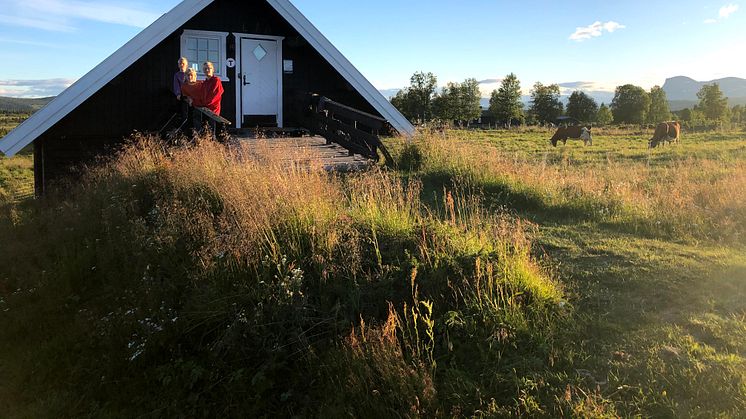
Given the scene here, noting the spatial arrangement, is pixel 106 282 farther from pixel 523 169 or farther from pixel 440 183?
pixel 523 169

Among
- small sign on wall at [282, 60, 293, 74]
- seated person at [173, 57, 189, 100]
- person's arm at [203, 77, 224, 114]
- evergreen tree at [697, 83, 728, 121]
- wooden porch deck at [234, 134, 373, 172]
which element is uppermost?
evergreen tree at [697, 83, 728, 121]

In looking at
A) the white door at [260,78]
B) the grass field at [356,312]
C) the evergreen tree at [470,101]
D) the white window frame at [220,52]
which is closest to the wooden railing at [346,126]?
the white door at [260,78]

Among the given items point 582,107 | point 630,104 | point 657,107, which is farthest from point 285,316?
point 657,107

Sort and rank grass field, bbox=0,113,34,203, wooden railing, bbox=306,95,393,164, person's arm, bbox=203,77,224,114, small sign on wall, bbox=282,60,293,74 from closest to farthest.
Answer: person's arm, bbox=203,77,224,114 → wooden railing, bbox=306,95,393,164 → small sign on wall, bbox=282,60,293,74 → grass field, bbox=0,113,34,203

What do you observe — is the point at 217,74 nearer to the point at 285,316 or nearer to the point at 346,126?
the point at 346,126

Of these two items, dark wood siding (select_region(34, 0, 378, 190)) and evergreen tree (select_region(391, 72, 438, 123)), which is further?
evergreen tree (select_region(391, 72, 438, 123))

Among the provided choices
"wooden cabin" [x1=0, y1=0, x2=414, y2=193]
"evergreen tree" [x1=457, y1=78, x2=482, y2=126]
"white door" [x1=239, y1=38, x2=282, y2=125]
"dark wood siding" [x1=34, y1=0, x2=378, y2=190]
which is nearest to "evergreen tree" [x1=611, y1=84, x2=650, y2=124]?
"evergreen tree" [x1=457, y1=78, x2=482, y2=126]

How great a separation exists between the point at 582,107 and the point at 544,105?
8822 mm

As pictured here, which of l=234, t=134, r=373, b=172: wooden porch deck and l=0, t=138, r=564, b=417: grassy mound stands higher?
l=234, t=134, r=373, b=172: wooden porch deck

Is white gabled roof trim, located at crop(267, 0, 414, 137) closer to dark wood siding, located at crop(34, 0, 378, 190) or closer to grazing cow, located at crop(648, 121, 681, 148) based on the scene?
dark wood siding, located at crop(34, 0, 378, 190)

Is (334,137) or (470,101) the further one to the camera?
(470,101)

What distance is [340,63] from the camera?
13539 mm

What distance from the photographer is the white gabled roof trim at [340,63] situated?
13.0 meters

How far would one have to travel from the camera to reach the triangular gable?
36.1ft
